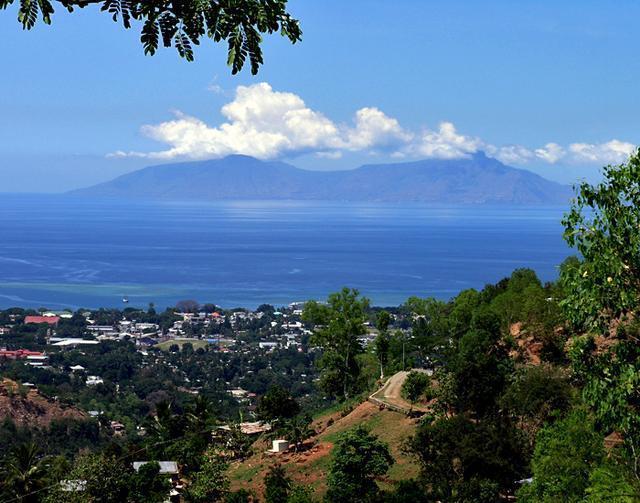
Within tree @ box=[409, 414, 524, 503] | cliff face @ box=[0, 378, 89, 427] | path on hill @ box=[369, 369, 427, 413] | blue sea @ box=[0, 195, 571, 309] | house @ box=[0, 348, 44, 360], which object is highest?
tree @ box=[409, 414, 524, 503]

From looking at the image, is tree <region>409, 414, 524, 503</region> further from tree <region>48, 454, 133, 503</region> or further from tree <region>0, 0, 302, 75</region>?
tree <region>0, 0, 302, 75</region>

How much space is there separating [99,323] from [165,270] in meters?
→ 54.7

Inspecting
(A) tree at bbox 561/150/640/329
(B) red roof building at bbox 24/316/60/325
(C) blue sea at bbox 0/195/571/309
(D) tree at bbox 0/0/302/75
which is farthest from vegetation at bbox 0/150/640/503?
(C) blue sea at bbox 0/195/571/309

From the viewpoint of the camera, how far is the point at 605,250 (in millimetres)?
12070

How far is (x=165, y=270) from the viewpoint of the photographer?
166125 mm

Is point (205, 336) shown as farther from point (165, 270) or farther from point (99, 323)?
point (165, 270)

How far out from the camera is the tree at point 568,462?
15.8m

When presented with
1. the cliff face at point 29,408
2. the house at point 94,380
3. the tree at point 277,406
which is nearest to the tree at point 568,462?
the tree at point 277,406

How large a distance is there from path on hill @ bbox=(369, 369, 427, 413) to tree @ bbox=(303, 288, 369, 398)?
486cm

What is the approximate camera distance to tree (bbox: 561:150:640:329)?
11977mm

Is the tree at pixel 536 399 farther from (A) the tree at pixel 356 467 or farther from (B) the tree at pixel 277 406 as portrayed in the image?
(B) the tree at pixel 277 406

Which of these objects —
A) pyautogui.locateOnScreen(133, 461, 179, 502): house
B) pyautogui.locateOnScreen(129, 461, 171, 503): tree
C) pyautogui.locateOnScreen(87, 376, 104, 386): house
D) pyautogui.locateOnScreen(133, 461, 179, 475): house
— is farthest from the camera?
pyautogui.locateOnScreen(87, 376, 104, 386): house

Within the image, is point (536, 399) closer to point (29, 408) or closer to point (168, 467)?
point (168, 467)

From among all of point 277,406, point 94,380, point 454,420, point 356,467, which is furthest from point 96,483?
point 94,380
